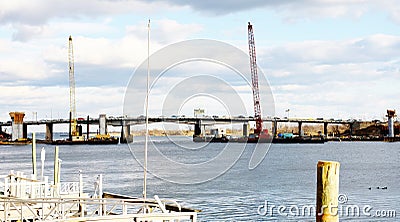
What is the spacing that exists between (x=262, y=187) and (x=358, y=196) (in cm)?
1376

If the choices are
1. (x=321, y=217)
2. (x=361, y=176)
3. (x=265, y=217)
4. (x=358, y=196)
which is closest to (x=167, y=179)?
(x=361, y=176)

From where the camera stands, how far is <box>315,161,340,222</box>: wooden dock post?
16109 millimetres

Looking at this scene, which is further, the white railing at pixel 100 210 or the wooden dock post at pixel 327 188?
the white railing at pixel 100 210

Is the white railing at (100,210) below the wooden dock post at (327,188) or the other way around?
below

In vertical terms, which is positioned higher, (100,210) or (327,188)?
(327,188)

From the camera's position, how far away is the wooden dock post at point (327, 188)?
52.9 feet

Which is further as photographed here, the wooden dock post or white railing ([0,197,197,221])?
white railing ([0,197,197,221])

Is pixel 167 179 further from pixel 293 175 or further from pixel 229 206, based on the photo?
pixel 229 206

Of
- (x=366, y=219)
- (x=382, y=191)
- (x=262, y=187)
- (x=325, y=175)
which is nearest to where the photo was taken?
(x=325, y=175)

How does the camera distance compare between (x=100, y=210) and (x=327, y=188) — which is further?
(x=100, y=210)

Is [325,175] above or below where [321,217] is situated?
above

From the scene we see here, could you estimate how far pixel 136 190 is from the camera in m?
65.6

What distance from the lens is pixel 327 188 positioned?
16188 mm

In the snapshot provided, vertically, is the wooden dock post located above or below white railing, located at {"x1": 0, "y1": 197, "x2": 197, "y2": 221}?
above
